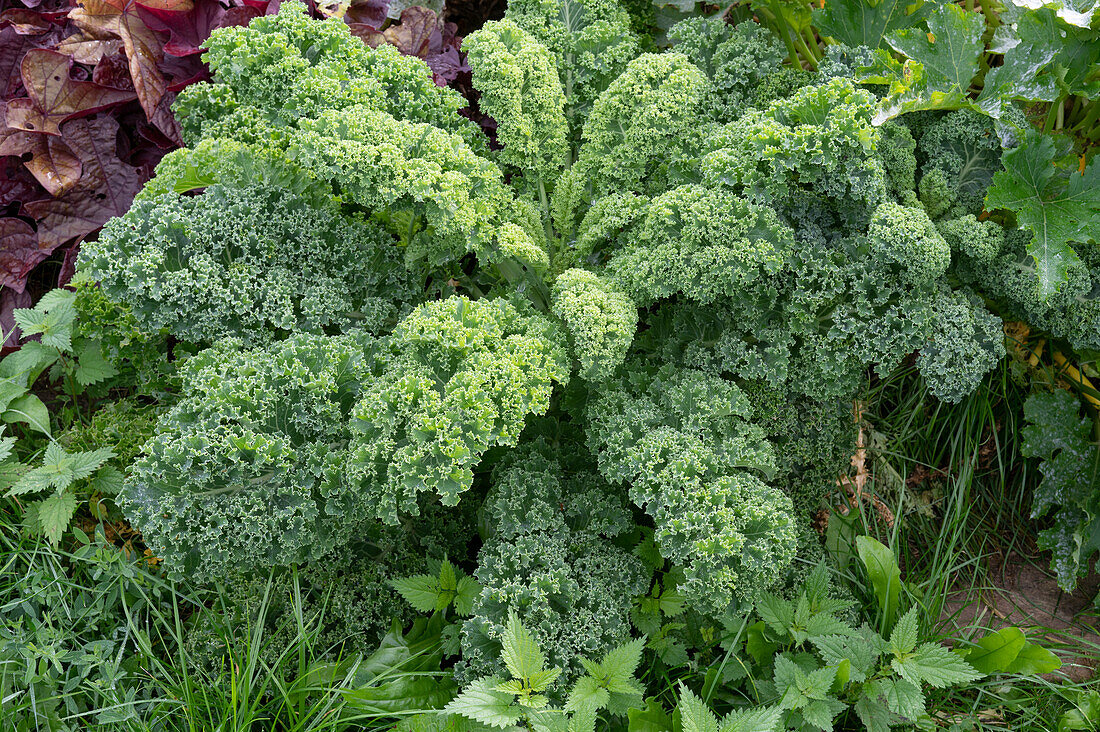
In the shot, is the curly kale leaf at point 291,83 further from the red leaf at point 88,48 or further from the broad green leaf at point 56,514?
the broad green leaf at point 56,514

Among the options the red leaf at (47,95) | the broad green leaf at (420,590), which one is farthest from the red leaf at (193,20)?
the broad green leaf at (420,590)

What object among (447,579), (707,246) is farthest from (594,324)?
(447,579)

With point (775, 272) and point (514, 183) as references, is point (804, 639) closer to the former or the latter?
point (775, 272)

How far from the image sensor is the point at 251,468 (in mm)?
2590

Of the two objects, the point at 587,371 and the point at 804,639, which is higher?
the point at 587,371

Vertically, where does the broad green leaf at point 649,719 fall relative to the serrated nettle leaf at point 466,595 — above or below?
above

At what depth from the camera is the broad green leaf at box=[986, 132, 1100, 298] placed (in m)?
2.71

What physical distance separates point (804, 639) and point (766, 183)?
1.65 metres

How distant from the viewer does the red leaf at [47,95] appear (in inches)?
158

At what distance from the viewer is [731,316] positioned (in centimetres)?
319

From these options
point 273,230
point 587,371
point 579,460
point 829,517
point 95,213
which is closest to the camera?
point 587,371

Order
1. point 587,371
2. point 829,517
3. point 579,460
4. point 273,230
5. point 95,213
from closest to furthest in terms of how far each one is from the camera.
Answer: point 587,371
point 273,230
point 579,460
point 829,517
point 95,213

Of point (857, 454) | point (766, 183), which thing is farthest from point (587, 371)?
point (857, 454)

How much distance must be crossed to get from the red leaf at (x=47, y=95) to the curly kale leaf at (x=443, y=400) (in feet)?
8.33
